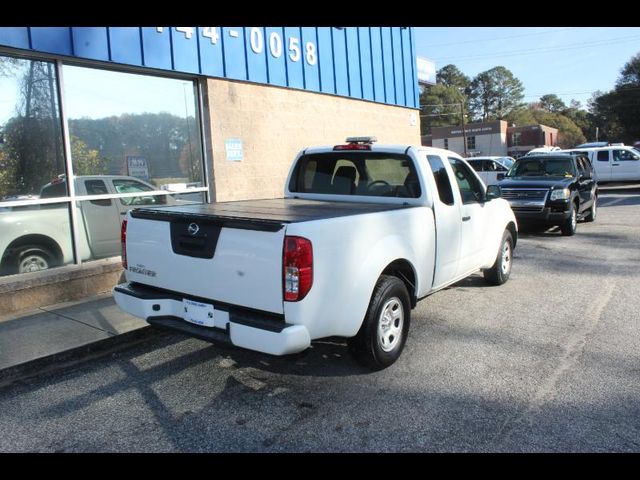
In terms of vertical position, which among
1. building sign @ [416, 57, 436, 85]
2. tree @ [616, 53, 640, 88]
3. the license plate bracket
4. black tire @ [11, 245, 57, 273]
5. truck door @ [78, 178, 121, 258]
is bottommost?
the license plate bracket

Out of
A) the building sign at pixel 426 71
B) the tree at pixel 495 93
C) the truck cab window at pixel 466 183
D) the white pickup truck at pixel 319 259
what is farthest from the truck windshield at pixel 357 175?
the tree at pixel 495 93

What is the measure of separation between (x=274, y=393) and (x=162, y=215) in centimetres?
162

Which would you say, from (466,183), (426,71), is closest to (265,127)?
(466,183)

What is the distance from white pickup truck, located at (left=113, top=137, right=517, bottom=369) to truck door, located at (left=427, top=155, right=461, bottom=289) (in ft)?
0.05

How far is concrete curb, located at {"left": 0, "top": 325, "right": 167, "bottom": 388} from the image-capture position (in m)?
4.32

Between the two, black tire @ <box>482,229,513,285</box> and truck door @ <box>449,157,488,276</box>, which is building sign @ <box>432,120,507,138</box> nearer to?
black tire @ <box>482,229,513,285</box>

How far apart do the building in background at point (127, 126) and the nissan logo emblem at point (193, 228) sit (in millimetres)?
3259

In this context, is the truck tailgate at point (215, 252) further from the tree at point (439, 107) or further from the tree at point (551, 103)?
the tree at point (551, 103)

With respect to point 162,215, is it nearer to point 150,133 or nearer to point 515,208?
point 150,133

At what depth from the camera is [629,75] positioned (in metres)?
68.4

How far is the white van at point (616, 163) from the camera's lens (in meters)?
22.7

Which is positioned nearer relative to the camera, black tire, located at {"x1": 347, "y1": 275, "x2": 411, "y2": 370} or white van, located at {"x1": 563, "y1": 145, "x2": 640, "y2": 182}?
black tire, located at {"x1": 347, "y1": 275, "x2": 411, "y2": 370}

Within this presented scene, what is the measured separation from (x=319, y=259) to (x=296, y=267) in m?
0.18

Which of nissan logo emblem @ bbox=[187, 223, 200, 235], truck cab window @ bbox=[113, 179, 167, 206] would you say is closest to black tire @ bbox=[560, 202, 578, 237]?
truck cab window @ bbox=[113, 179, 167, 206]
